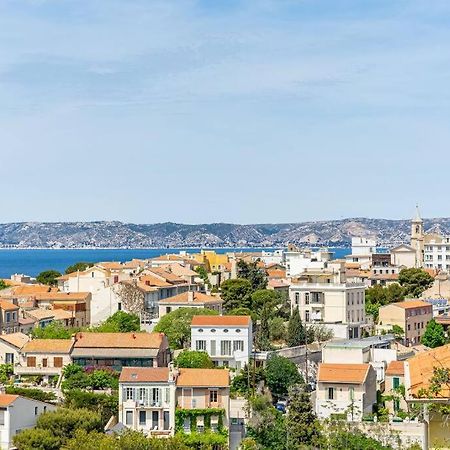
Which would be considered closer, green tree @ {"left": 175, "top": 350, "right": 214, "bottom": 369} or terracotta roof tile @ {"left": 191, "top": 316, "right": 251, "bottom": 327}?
green tree @ {"left": 175, "top": 350, "right": 214, "bottom": 369}

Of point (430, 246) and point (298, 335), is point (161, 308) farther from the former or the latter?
point (430, 246)

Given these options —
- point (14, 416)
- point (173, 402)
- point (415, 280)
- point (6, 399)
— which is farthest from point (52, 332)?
point (415, 280)

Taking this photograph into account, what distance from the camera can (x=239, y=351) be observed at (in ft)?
140

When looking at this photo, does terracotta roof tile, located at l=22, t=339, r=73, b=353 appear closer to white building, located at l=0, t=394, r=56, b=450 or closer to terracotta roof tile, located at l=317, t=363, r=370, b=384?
white building, located at l=0, t=394, r=56, b=450

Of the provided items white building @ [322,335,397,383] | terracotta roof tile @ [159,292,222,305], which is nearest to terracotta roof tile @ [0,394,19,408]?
white building @ [322,335,397,383]

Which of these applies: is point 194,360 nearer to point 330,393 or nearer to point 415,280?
point 330,393

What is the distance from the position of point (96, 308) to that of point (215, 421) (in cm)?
1933

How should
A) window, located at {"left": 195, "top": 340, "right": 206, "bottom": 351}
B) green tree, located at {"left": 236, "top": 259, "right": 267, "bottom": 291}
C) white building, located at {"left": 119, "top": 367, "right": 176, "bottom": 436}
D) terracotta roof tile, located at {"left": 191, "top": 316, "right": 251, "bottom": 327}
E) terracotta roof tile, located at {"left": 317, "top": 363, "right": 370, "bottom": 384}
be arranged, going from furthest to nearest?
green tree, located at {"left": 236, "top": 259, "right": 267, "bottom": 291} < window, located at {"left": 195, "top": 340, "right": 206, "bottom": 351} < terracotta roof tile, located at {"left": 191, "top": 316, "right": 251, "bottom": 327} < terracotta roof tile, located at {"left": 317, "top": 363, "right": 370, "bottom": 384} < white building, located at {"left": 119, "top": 367, "right": 176, "bottom": 436}

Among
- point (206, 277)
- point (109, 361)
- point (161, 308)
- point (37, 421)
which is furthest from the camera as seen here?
point (206, 277)

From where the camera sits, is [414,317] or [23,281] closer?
[414,317]

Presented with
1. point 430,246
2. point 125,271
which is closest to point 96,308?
point 125,271

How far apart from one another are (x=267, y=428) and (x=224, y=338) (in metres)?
9.38

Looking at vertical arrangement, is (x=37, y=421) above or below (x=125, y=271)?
below

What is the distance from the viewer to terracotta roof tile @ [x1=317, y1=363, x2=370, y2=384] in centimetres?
3647
